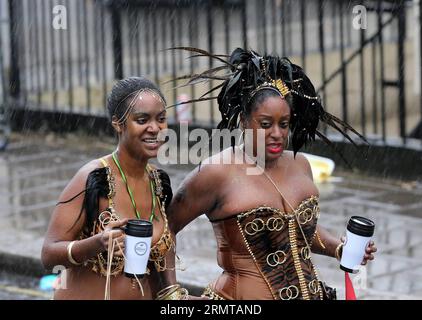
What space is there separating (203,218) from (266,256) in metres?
5.26

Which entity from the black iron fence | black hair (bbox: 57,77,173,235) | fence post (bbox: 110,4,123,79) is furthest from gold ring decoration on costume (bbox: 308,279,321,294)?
fence post (bbox: 110,4,123,79)

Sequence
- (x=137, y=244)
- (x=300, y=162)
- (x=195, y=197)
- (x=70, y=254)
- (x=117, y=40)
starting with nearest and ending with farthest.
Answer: (x=137, y=244) → (x=70, y=254) → (x=195, y=197) → (x=300, y=162) → (x=117, y=40)

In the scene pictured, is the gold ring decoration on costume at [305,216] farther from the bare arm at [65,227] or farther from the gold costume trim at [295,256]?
the bare arm at [65,227]

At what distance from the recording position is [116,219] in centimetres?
522

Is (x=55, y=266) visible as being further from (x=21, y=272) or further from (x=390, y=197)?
(x=390, y=197)

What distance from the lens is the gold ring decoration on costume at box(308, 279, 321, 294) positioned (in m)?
5.39

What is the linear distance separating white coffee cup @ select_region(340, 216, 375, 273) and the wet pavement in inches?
109

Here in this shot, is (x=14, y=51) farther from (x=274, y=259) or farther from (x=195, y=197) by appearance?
(x=274, y=259)

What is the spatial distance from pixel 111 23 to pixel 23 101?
165 cm

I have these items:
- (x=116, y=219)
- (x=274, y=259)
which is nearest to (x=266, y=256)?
(x=274, y=259)

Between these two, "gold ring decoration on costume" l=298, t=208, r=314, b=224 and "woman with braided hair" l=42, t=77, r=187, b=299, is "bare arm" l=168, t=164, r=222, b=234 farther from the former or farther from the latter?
"gold ring decoration on costume" l=298, t=208, r=314, b=224

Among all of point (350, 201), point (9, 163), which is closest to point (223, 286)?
point (350, 201)

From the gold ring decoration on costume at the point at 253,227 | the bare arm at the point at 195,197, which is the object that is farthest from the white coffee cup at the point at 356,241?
the bare arm at the point at 195,197

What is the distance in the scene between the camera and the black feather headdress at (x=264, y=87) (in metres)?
5.45
